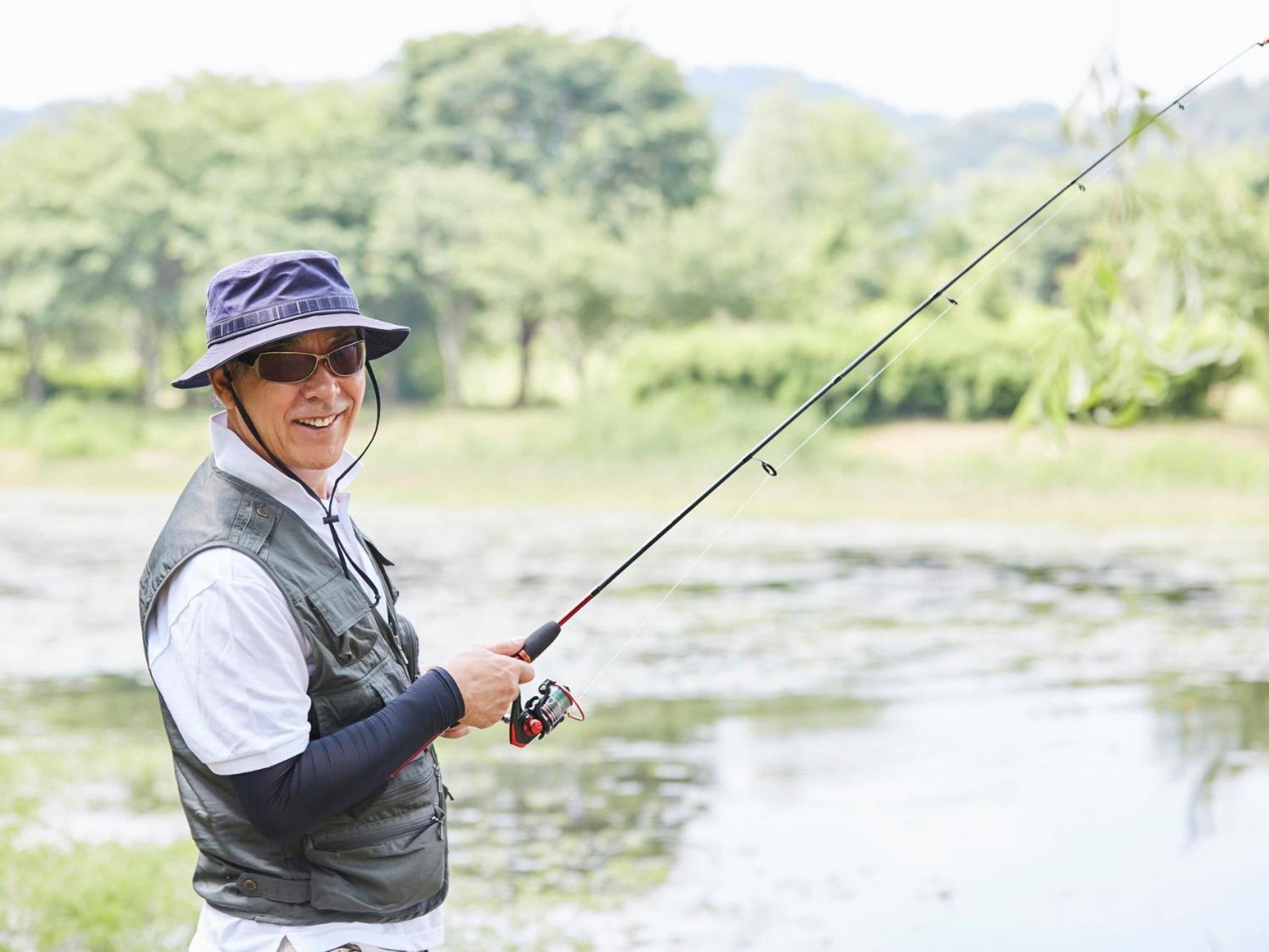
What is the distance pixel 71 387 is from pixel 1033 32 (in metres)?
28.6

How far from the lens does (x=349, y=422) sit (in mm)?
2049

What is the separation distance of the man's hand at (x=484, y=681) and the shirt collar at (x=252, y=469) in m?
0.29

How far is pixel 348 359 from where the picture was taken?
1995 mm

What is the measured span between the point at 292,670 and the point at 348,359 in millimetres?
436

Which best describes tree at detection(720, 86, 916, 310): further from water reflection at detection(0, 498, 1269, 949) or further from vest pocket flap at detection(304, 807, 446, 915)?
vest pocket flap at detection(304, 807, 446, 915)

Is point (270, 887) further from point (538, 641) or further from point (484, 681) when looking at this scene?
point (538, 641)

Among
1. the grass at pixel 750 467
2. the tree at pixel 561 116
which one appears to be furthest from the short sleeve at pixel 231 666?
the tree at pixel 561 116

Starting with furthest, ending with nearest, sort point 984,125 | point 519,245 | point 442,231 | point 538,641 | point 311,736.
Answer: point 984,125 < point 442,231 < point 519,245 < point 538,641 < point 311,736

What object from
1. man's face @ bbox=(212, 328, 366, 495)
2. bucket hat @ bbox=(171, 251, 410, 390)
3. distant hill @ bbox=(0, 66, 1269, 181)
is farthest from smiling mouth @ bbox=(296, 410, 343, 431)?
distant hill @ bbox=(0, 66, 1269, 181)

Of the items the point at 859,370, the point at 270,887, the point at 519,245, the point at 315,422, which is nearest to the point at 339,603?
the point at 315,422

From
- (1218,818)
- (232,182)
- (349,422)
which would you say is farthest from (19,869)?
(232,182)

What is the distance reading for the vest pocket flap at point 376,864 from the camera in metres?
1.89

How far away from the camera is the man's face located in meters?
1.94

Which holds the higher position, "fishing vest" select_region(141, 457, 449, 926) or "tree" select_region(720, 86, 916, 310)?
"tree" select_region(720, 86, 916, 310)
